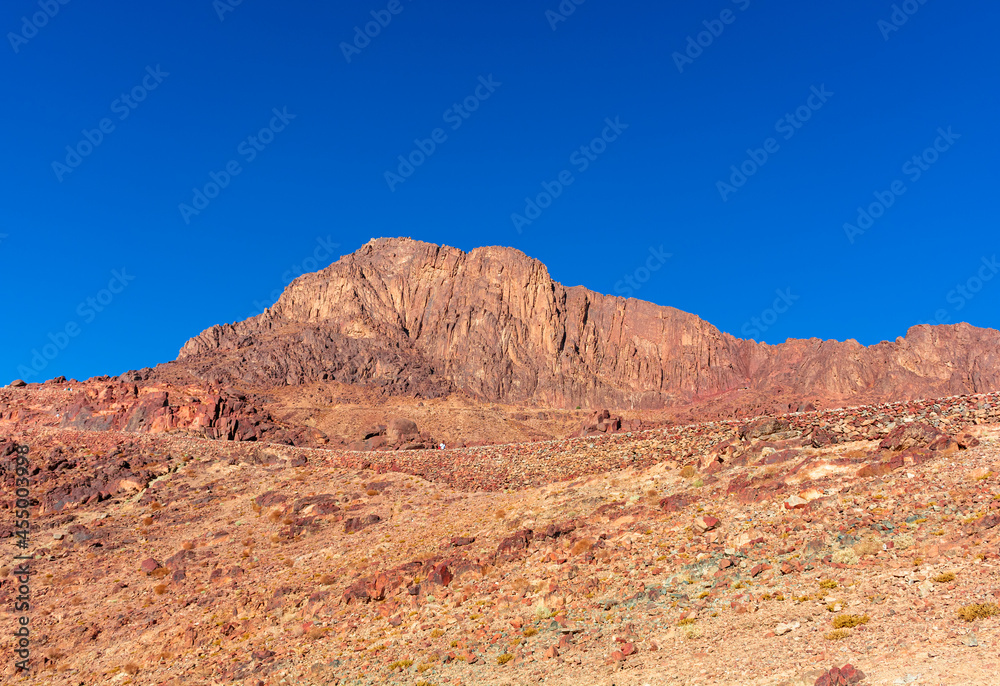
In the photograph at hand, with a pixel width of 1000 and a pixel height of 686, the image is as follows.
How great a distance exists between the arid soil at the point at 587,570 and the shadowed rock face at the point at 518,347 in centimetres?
8270

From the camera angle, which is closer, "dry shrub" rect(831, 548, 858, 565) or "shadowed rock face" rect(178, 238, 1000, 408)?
"dry shrub" rect(831, 548, 858, 565)

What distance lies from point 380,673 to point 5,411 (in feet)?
284

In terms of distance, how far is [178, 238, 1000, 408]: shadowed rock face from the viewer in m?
116

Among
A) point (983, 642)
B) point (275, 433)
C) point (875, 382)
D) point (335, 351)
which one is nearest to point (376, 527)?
point (983, 642)

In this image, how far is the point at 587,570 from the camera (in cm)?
1709

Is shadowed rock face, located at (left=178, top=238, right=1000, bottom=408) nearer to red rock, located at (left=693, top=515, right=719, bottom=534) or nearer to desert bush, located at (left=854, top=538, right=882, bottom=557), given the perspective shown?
red rock, located at (left=693, top=515, right=719, bottom=534)

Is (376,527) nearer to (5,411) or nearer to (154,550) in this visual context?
(154,550)

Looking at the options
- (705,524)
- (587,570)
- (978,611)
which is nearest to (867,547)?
(978,611)

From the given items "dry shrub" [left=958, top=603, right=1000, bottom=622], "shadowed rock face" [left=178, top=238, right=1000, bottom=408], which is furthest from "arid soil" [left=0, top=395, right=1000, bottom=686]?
"shadowed rock face" [left=178, top=238, right=1000, bottom=408]

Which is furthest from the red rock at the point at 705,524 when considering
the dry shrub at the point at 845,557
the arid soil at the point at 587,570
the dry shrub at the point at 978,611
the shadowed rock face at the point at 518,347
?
the shadowed rock face at the point at 518,347

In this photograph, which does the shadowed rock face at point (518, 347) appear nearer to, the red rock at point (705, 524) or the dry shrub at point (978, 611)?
the red rock at point (705, 524)

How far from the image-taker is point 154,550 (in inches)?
1073

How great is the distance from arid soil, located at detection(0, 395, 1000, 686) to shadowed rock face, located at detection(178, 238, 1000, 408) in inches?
3256

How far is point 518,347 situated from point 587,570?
112 meters
